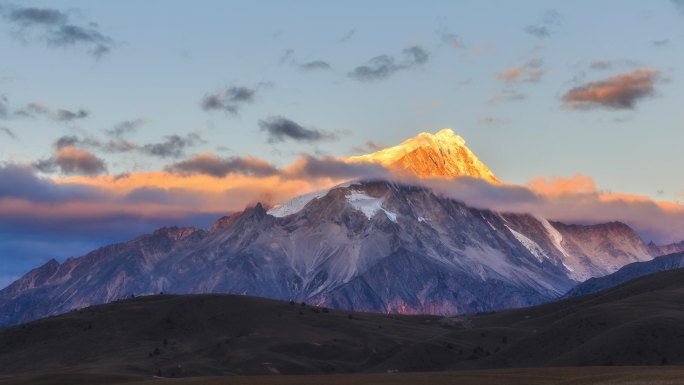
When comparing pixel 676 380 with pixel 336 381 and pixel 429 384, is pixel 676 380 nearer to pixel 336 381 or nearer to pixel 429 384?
pixel 429 384

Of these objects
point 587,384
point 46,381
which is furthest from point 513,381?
point 46,381

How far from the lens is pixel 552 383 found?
118938 millimetres

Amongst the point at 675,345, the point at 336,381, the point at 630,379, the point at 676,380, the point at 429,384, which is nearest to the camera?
the point at 676,380

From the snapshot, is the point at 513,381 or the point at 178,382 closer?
the point at 513,381

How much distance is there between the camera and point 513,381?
13250 centimetres

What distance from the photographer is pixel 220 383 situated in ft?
440

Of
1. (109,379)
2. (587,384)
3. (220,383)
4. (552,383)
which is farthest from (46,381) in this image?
(587,384)

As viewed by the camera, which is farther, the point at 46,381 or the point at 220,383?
the point at 46,381

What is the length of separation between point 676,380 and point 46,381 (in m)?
106

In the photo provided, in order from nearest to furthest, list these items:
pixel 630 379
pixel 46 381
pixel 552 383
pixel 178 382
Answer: pixel 630 379
pixel 552 383
pixel 178 382
pixel 46 381

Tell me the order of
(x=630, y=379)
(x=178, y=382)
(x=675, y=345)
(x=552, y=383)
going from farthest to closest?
(x=675, y=345)
(x=178, y=382)
(x=552, y=383)
(x=630, y=379)

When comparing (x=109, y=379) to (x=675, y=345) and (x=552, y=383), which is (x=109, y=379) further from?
(x=675, y=345)

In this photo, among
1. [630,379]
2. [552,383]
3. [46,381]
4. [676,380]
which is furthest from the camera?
[46,381]

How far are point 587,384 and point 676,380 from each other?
8.21 meters
